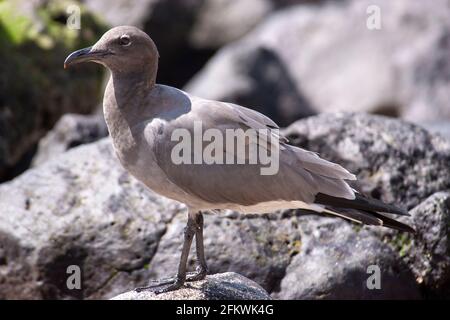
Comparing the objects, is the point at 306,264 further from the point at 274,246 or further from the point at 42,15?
the point at 42,15

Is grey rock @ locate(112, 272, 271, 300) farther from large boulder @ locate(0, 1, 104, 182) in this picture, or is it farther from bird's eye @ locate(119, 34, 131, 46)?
large boulder @ locate(0, 1, 104, 182)

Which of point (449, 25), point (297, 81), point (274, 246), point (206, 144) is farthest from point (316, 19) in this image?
point (206, 144)

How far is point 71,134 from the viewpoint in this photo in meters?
10.6

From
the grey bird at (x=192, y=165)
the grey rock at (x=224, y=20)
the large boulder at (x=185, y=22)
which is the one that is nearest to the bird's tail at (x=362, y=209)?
the grey bird at (x=192, y=165)

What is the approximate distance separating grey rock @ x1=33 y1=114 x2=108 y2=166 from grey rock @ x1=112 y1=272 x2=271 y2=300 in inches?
155

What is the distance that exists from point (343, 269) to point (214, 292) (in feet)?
5.18

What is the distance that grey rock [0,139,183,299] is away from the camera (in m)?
8.05

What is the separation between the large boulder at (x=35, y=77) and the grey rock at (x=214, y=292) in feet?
16.4

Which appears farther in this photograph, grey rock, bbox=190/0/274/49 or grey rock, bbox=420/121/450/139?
grey rock, bbox=190/0/274/49

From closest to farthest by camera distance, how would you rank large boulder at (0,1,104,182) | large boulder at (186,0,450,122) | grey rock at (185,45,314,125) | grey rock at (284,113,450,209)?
grey rock at (284,113,450,209) < large boulder at (0,1,104,182) < grey rock at (185,45,314,125) < large boulder at (186,0,450,122)

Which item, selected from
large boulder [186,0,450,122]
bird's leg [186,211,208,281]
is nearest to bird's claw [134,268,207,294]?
bird's leg [186,211,208,281]

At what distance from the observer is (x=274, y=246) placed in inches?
321

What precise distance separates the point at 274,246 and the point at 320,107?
8045mm

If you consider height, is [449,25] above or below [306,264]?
above
